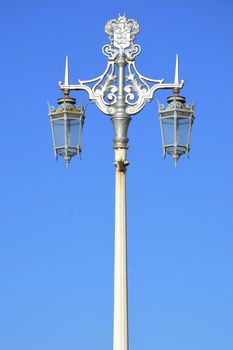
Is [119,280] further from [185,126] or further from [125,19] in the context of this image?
[125,19]

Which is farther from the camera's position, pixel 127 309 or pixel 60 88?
pixel 60 88

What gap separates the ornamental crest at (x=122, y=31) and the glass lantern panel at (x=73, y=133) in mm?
1724

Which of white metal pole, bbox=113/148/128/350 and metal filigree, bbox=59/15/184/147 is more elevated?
metal filigree, bbox=59/15/184/147

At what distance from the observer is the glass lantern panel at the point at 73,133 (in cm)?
2000

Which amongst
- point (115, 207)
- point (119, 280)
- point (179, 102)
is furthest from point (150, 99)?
point (119, 280)

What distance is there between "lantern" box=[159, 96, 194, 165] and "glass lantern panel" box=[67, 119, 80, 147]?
1.48 metres

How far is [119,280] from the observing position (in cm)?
1925

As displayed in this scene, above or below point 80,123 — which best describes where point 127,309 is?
below

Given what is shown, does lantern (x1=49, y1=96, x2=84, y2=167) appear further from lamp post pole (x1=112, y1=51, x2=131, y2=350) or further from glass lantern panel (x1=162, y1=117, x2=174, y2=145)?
Answer: glass lantern panel (x1=162, y1=117, x2=174, y2=145)

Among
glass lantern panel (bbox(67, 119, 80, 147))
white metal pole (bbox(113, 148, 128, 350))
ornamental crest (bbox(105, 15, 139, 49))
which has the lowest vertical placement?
white metal pole (bbox(113, 148, 128, 350))

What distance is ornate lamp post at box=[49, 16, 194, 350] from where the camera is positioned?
19625 millimetres

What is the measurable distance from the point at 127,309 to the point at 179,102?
3724mm

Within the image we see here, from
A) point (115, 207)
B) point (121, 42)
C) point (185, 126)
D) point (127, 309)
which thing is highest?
point (121, 42)

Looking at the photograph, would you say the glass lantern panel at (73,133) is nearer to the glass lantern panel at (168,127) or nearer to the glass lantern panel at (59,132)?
the glass lantern panel at (59,132)
